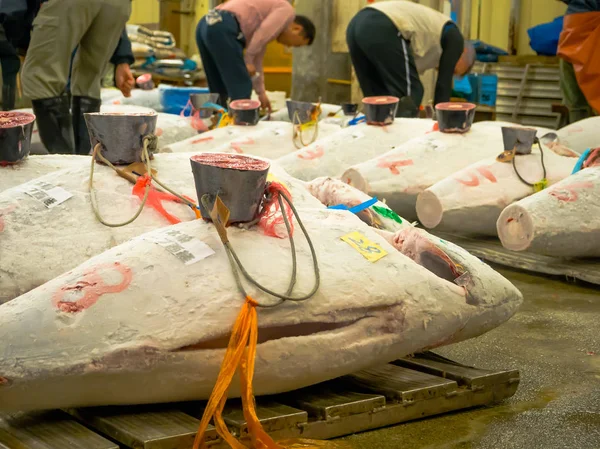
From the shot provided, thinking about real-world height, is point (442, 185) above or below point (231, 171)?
below

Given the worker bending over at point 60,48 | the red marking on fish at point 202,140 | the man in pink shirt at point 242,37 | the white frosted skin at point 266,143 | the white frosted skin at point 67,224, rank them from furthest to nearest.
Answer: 1. the man in pink shirt at point 242,37
2. the red marking on fish at point 202,140
3. the white frosted skin at point 266,143
4. the worker bending over at point 60,48
5. the white frosted skin at point 67,224

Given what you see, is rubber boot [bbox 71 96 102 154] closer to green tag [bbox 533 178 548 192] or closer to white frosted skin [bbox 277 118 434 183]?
white frosted skin [bbox 277 118 434 183]

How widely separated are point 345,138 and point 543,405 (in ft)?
10.5

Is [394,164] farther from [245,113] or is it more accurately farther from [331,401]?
[331,401]

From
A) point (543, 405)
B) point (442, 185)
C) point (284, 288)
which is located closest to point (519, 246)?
point (442, 185)

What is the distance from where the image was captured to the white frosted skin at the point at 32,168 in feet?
10.6

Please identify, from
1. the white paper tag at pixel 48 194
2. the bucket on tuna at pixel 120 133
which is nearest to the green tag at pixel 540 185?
the bucket on tuna at pixel 120 133

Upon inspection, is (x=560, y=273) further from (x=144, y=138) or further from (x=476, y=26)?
(x=476, y=26)

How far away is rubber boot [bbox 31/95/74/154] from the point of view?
507 cm

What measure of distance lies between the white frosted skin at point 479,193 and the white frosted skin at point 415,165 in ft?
1.09

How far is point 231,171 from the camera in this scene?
2.11 metres

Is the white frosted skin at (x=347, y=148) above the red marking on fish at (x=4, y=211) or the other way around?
the other way around

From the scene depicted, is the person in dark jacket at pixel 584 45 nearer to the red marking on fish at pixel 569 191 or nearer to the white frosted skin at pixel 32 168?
the red marking on fish at pixel 569 191

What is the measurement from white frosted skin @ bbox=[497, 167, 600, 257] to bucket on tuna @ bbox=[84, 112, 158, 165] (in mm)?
1583
